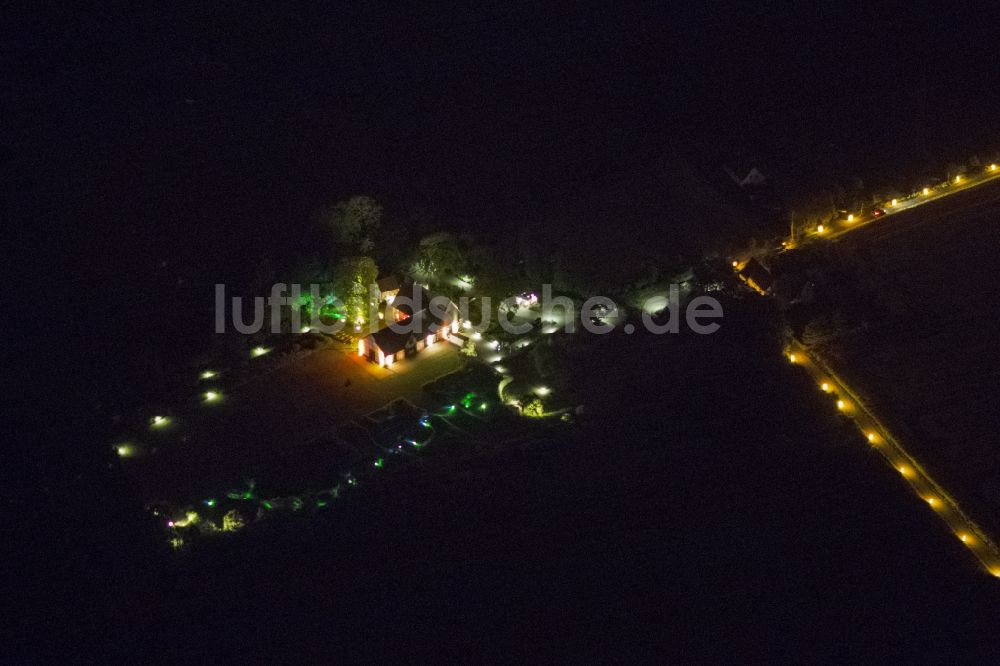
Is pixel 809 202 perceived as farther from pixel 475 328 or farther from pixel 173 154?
pixel 173 154

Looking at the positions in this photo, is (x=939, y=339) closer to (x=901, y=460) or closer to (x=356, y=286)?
(x=901, y=460)

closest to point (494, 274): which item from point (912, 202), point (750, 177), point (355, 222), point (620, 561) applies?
point (355, 222)

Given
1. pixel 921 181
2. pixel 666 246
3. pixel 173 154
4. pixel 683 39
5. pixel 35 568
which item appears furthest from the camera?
pixel 683 39

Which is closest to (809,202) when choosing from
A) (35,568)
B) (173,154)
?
(173,154)

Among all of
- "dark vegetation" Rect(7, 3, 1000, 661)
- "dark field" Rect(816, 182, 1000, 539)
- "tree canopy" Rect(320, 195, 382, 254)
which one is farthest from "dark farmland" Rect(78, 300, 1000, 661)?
"tree canopy" Rect(320, 195, 382, 254)

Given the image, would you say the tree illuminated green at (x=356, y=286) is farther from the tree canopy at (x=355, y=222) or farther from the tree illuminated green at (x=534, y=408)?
the tree illuminated green at (x=534, y=408)

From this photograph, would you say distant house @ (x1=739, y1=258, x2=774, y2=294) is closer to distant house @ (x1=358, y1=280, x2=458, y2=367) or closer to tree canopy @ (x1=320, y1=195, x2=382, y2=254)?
distant house @ (x1=358, y1=280, x2=458, y2=367)

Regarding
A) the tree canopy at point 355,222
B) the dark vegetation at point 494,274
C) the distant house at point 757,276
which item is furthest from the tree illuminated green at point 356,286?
the distant house at point 757,276
